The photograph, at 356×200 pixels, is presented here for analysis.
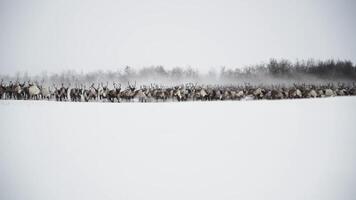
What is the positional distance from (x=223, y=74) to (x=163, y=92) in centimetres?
119

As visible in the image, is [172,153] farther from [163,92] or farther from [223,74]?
[223,74]

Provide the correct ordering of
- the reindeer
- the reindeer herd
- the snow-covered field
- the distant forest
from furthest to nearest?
the reindeer < the reindeer herd < the distant forest < the snow-covered field

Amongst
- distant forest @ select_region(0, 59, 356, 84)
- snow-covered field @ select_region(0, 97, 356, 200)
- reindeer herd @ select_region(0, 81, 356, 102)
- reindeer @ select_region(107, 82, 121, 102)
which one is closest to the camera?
snow-covered field @ select_region(0, 97, 356, 200)

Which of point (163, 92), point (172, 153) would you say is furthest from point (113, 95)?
point (172, 153)

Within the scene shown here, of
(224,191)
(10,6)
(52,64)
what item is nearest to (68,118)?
(52,64)

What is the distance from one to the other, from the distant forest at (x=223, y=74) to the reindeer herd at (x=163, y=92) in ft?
0.47

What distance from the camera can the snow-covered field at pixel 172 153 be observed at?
12.2 feet

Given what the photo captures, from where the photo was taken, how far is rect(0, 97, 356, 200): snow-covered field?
3.73 metres

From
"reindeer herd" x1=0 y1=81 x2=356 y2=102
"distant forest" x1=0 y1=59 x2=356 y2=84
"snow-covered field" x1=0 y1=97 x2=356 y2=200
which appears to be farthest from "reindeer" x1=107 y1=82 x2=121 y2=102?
"snow-covered field" x1=0 y1=97 x2=356 y2=200

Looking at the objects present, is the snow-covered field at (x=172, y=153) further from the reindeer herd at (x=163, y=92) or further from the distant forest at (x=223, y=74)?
the distant forest at (x=223, y=74)

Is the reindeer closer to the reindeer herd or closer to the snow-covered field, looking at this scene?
the reindeer herd

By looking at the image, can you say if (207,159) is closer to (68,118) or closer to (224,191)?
(224,191)

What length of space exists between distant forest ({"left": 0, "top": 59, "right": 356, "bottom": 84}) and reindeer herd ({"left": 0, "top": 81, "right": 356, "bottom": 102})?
14 centimetres

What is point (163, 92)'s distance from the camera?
19.6ft
